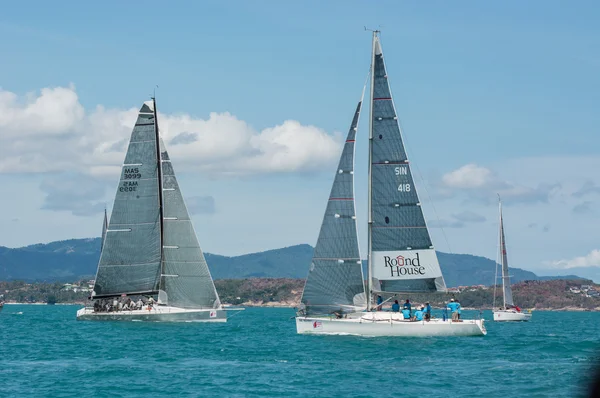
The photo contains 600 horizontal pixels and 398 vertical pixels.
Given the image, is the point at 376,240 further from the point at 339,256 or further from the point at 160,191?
the point at 160,191

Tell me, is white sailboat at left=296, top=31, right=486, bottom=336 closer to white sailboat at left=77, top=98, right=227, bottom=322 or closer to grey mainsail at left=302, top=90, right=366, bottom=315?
grey mainsail at left=302, top=90, right=366, bottom=315

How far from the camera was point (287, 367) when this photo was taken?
1398 inches

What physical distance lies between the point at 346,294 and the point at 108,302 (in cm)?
2592

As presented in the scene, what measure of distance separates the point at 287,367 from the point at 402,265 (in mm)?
14132

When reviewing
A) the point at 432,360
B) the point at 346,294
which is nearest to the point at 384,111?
the point at 346,294

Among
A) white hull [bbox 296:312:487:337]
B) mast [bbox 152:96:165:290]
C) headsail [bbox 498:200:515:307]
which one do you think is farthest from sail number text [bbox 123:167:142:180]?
headsail [bbox 498:200:515:307]

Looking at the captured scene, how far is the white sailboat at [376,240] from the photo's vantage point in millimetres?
47688

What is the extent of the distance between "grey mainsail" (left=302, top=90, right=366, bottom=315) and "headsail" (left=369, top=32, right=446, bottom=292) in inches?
39.8

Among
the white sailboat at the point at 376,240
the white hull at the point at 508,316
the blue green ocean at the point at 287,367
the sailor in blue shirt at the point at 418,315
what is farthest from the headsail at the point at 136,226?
the white hull at the point at 508,316

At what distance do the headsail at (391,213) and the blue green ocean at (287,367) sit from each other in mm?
3653

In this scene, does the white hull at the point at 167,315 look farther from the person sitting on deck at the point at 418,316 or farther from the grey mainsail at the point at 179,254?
the person sitting on deck at the point at 418,316

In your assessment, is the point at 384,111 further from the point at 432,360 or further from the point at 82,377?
the point at 82,377

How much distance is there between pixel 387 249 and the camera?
4812 centimetres

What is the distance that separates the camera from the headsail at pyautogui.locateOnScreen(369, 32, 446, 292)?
47.7 meters
